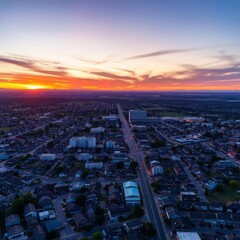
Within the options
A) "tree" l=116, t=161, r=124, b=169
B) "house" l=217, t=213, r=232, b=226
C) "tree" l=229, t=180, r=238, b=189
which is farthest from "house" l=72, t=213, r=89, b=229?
"tree" l=229, t=180, r=238, b=189

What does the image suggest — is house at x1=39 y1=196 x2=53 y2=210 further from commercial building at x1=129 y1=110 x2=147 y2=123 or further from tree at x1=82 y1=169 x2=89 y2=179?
commercial building at x1=129 y1=110 x2=147 y2=123

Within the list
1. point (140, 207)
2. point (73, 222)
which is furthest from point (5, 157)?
point (140, 207)

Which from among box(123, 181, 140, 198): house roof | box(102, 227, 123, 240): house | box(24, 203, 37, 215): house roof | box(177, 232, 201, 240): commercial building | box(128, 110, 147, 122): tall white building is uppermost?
box(128, 110, 147, 122): tall white building

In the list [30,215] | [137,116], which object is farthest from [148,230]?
[137,116]

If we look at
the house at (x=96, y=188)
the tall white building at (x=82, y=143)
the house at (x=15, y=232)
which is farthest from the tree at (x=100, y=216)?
the tall white building at (x=82, y=143)

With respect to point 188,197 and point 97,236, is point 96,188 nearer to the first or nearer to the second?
point 97,236

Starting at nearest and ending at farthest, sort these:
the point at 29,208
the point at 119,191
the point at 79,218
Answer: the point at 79,218 < the point at 29,208 < the point at 119,191

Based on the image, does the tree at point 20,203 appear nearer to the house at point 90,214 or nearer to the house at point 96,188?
the house at point 90,214
